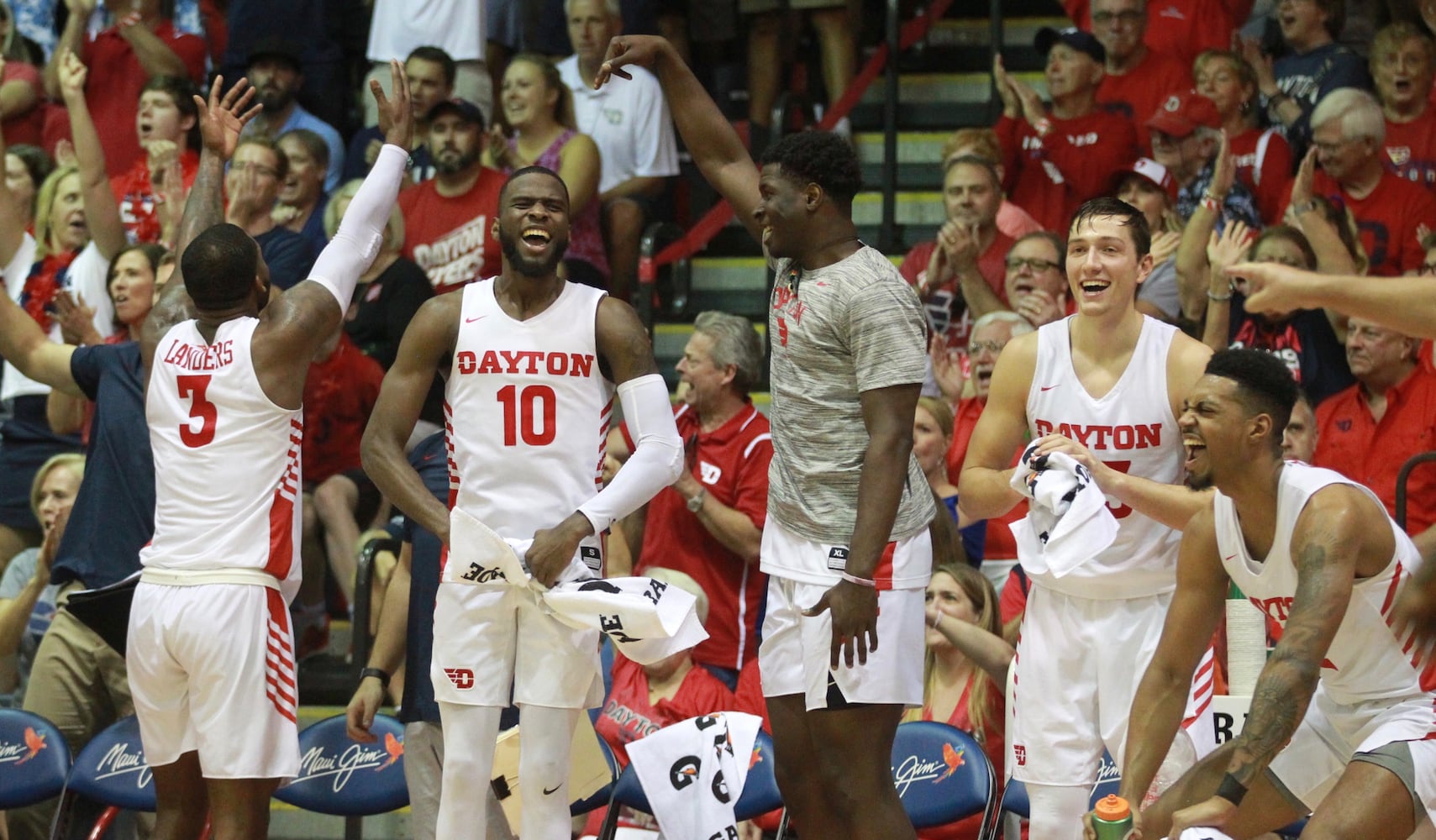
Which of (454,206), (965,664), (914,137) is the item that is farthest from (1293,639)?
(914,137)

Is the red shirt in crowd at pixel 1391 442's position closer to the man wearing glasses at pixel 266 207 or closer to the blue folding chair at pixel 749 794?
the blue folding chair at pixel 749 794

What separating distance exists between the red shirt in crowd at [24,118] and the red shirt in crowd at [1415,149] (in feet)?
25.0

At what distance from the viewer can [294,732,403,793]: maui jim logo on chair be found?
6.31 metres

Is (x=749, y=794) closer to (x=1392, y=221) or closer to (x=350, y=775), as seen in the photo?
(x=350, y=775)

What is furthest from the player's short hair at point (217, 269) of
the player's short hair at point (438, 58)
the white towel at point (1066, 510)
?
the player's short hair at point (438, 58)

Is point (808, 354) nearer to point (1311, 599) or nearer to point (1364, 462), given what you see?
point (1311, 599)

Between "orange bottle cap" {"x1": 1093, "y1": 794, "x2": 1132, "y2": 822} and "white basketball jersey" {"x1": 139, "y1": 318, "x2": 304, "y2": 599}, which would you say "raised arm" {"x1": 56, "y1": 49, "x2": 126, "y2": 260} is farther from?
"orange bottle cap" {"x1": 1093, "y1": 794, "x2": 1132, "y2": 822}

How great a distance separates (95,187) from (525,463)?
15.6 ft

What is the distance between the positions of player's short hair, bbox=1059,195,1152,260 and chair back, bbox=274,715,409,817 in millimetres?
2947

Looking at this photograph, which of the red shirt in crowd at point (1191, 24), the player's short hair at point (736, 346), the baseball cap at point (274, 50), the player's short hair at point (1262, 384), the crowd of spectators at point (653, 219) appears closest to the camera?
the player's short hair at point (1262, 384)

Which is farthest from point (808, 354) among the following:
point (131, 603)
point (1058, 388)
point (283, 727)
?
point (131, 603)

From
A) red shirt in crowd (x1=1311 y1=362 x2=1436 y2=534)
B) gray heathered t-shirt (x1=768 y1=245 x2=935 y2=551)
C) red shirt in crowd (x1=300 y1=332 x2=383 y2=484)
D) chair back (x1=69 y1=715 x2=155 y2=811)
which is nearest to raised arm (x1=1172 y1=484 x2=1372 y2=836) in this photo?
gray heathered t-shirt (x1=768 y1=245 x2=935 y2=551)

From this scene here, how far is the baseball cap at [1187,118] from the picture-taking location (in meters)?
8.48

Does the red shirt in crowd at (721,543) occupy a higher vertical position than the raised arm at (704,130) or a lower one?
lower
